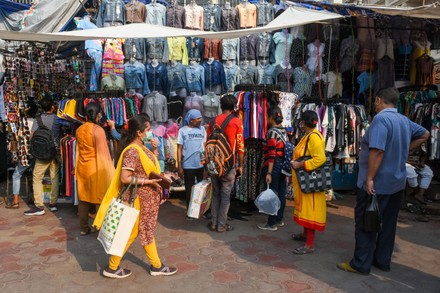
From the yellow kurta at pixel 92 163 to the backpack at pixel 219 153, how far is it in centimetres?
124

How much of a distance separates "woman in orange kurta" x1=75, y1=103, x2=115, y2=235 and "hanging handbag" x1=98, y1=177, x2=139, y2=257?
1.46 meters

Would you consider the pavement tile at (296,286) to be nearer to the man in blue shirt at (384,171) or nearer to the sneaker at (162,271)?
the man in blue shirt at (384,171)

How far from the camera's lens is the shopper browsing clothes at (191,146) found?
18.0 ft

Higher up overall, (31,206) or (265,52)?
(265,52)

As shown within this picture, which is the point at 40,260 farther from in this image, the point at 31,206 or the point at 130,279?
the point at 31,206

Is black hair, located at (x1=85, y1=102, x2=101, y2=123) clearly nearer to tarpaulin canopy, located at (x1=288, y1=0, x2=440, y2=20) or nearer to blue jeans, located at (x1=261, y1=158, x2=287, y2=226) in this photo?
blue jeans, located at (x1=261, y1=158, x2=287, y2=226)

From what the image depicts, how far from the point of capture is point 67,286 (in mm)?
3693

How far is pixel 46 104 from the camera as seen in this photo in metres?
6.20

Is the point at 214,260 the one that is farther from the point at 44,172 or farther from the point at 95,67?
the point at 95,67

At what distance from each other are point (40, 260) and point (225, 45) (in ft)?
17.3

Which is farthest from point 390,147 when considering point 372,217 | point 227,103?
point 227,103

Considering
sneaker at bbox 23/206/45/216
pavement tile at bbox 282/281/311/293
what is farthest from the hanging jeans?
pavement tile at bbox 282/281/311/293

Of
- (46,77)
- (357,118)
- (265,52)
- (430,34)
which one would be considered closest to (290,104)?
(357,118)

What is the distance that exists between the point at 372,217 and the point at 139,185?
82.0 inches
